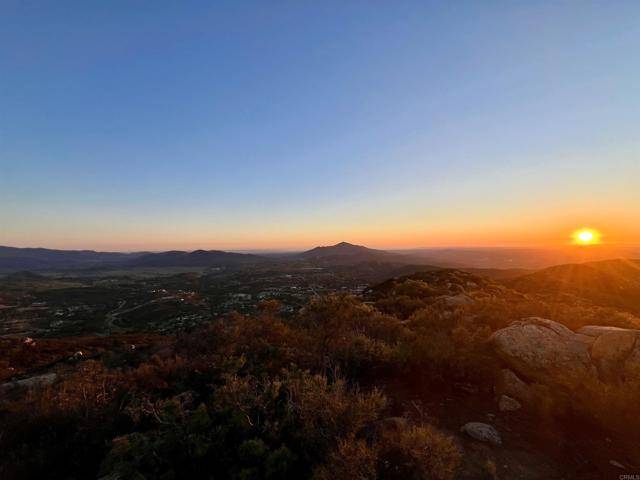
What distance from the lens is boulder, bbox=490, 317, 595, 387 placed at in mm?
8719

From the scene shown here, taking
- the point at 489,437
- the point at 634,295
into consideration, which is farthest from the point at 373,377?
the point at 634,295

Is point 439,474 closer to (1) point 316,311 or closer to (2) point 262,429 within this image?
(2) point 262,429

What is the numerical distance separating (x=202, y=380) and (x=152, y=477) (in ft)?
14.9

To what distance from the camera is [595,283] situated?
4294cm

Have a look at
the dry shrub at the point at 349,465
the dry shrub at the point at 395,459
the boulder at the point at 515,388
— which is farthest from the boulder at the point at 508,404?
the dry shrub at the point at 349,465

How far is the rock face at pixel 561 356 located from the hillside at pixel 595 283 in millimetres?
28426

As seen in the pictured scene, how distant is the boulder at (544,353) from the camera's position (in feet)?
28.6

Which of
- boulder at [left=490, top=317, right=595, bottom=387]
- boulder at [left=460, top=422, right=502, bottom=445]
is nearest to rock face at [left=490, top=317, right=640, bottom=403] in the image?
boulder at [left=490, top=317, right=595, bottom=387]

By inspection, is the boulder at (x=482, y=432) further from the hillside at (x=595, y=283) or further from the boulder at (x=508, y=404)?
the hillside at (x=595, y=283)

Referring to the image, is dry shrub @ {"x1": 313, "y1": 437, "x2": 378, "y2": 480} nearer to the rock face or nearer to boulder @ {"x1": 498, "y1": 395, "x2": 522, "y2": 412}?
boulder @ {"x1": 498, "y1": 395, "x2": 522, "y2": 412}

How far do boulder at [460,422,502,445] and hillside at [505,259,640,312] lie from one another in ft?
110

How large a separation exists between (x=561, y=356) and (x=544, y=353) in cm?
48

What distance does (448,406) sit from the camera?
26.3 ft

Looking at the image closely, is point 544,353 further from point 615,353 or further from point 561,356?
point 615,353
